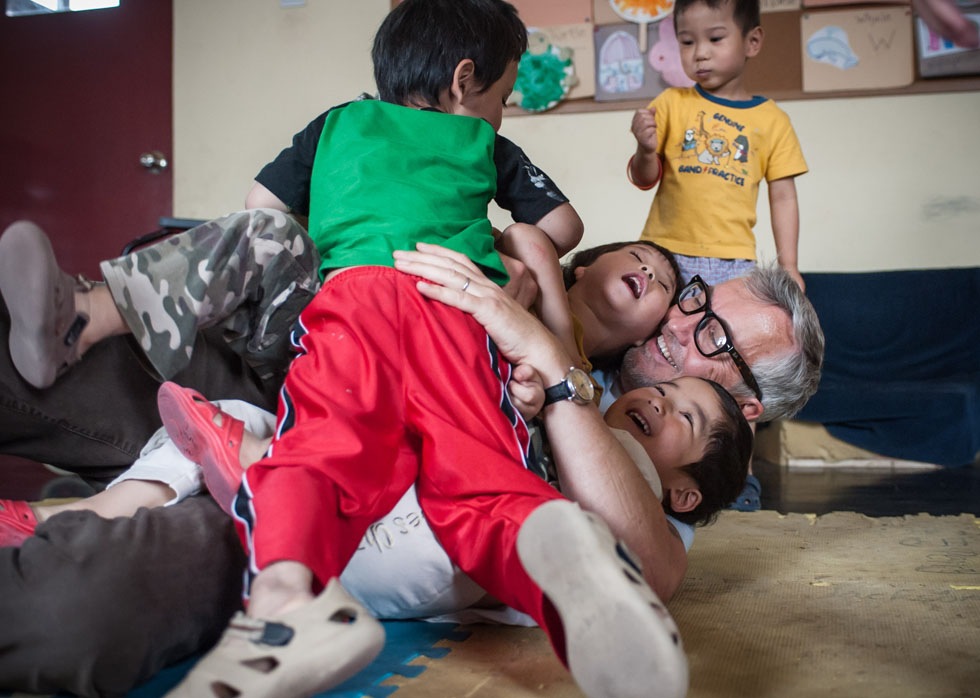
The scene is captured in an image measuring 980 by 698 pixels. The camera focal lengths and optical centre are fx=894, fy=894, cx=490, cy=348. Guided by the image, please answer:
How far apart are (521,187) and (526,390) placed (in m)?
0.55

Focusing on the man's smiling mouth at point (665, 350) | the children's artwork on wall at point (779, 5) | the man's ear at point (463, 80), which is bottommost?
the man's smiling mouth at point (665, 350)

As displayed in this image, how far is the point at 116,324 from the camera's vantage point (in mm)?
1198

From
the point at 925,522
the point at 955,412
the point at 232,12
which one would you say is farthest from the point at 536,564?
the point at 232,12

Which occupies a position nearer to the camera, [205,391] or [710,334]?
[205,391]

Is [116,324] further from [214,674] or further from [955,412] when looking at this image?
[955,412]

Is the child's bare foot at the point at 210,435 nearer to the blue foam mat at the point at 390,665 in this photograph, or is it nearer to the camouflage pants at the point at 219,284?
the camouflage pants at the point at 219,284


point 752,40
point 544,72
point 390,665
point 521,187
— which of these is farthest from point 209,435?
point 544,72

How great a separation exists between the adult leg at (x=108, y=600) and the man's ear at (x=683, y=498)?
0.76 meters

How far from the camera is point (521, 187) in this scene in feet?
5.45

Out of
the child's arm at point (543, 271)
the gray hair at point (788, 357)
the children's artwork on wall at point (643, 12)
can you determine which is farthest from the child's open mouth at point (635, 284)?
the children's artwork on wall at point (643, 12)

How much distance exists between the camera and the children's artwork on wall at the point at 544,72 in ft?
14.0

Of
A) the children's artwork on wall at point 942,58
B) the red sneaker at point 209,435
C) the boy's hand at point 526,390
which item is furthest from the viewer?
the children's artwork on wall at point 942,58

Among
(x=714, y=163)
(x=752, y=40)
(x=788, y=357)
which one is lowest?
(x=788, y=357)

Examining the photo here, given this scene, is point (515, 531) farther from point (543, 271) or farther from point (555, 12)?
point (555, 12)
